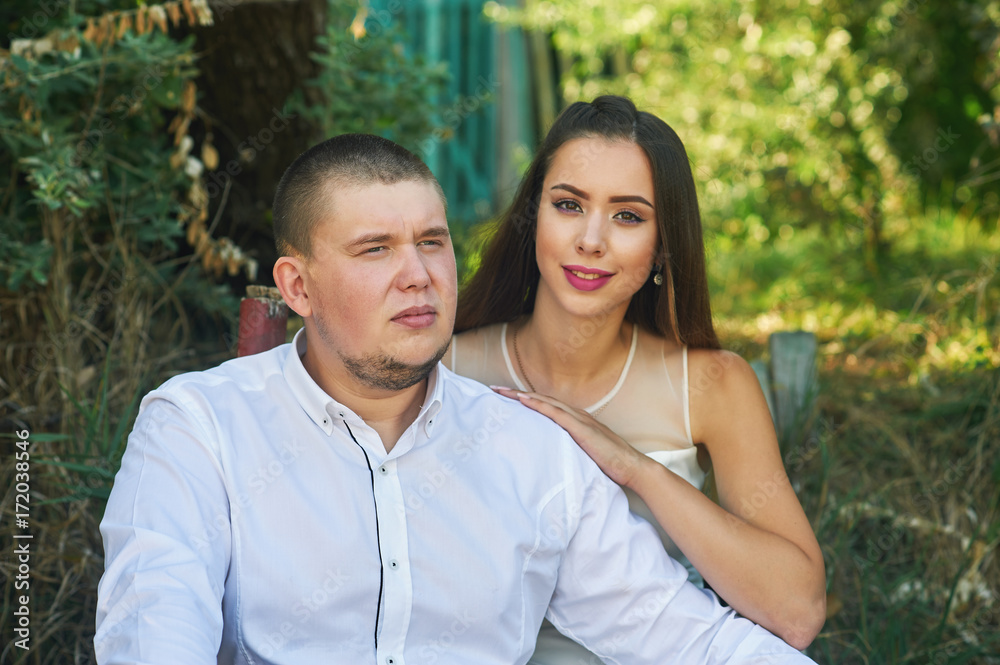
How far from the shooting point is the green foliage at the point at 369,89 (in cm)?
405

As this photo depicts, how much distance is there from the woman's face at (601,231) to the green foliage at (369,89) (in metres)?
1.51

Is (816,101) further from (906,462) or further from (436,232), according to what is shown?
(436,232)

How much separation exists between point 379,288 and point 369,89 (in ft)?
7.84

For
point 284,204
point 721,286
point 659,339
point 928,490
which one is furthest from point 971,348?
point 284,204

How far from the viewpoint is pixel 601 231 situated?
2.75 metres

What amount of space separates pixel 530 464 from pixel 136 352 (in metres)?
1.86

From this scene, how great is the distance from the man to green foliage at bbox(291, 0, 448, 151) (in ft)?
6.03

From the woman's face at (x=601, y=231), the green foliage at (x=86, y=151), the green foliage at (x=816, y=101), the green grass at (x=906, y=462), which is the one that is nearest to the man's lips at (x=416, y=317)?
the woman's face at (x=601, y=231)

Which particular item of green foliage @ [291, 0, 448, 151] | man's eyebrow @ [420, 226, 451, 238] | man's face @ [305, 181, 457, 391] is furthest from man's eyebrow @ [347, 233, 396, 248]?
green foliage @ [291, 0, 448, 151]

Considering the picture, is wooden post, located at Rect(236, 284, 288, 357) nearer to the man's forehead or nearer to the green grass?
the man's forehead

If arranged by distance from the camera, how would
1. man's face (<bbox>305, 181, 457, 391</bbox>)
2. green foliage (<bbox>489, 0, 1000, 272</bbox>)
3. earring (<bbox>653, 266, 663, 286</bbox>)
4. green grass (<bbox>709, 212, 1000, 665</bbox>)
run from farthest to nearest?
green foliage (<bbox>489, 0, 1000, 272</bbox>) < green grass (<bbox>709, 212, 1000, 665</bbox>) < earring (<bbox>653, 266, 663, 286</bbox>) < man's face (<bbox>305, 181, 457, 391</bbox>)

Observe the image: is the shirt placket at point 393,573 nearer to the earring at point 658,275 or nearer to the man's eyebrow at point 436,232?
the man's eyebrow at point 436,232

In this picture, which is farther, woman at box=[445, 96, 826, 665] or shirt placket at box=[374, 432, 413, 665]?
woman at box=[445, 96, 826, 665]

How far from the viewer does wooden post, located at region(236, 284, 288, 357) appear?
8.89 feet
